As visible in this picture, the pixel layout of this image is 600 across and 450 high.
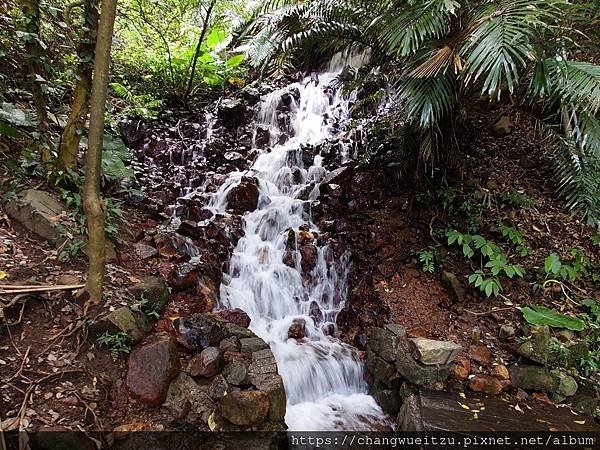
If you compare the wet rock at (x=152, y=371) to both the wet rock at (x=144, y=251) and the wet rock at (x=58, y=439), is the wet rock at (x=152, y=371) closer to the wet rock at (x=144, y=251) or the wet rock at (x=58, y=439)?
the wet rock at (x=58, y=439)

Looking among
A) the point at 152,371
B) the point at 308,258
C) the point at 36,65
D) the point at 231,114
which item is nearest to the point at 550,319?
the point at 308,258

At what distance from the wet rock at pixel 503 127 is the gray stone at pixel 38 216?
5517 millimetres

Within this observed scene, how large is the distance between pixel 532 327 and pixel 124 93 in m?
6.40

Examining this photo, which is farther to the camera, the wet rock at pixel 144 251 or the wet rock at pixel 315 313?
the wet rock at pixel 315 313

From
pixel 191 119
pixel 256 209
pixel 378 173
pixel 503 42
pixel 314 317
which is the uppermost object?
pixel 191 119

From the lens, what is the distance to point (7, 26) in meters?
3.06

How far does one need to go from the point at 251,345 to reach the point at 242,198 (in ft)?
8.29

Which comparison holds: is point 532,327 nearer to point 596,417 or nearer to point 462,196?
point 596,417

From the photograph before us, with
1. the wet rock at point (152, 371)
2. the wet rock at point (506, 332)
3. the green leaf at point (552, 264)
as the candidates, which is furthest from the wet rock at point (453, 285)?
the wet rock at point (152, 371)

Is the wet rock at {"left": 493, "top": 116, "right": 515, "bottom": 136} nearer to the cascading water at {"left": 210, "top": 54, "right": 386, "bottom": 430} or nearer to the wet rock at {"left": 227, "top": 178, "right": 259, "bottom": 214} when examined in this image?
the cascading water at {"left": 210, "top": 54, "right": 386, "bottom": 430}

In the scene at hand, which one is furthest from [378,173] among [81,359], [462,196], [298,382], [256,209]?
[81,359]

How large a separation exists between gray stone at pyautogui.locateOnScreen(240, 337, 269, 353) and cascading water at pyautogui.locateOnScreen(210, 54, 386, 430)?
2.03 ft

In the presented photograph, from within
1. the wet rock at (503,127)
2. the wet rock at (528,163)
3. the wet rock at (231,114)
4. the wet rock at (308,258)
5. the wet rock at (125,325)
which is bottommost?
the wet rock at (125,325)

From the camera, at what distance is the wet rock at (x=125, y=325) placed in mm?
2529
